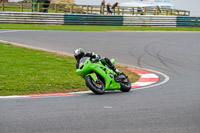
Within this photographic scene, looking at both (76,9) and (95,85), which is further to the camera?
(76,9)

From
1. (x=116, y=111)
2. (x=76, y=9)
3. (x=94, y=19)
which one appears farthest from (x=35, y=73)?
(x=76, y=9)

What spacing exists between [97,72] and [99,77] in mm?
209

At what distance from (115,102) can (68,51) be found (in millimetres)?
9423

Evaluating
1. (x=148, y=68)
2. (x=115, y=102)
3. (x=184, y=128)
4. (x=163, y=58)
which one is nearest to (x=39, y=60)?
(x=148, y=68)

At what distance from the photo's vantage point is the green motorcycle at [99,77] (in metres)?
8.34

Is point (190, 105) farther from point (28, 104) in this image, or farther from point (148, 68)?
point (148, 68)

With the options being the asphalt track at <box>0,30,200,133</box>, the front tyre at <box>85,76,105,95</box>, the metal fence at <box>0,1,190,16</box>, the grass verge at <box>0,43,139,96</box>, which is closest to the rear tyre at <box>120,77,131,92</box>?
the asphalt track at <box>0,30,200,133</box>

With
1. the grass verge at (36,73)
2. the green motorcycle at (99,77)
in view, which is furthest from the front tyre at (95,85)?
the grass verge at (36,73)

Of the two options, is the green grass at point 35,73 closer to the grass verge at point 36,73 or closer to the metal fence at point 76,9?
the grass verge at point 36,73

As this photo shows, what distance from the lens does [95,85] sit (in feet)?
27.5

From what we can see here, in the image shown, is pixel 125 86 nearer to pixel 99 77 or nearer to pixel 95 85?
pixel 99 77

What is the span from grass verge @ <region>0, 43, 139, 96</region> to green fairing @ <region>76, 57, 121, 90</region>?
87 centimetres

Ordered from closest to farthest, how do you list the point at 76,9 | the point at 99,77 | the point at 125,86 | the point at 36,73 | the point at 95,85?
1. the point at 95,85
2. the point at 99,77
3. the point at 125,86
4. the point at 36,73
5. the point at 76,9

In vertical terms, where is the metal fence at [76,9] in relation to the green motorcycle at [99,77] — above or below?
Result: above
